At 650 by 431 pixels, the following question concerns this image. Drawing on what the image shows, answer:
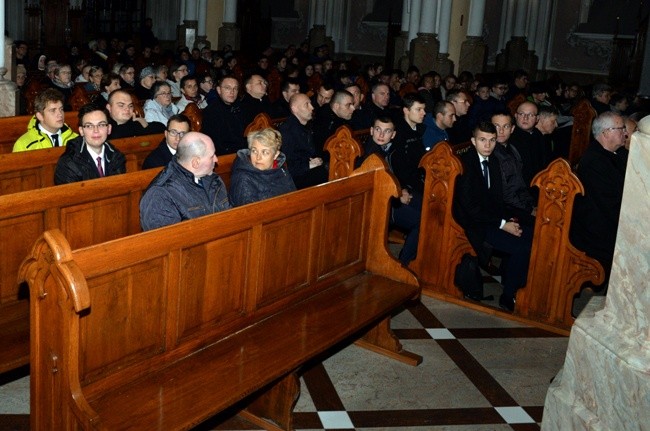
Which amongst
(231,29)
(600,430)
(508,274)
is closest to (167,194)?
(600,430)

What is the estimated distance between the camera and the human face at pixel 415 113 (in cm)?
698

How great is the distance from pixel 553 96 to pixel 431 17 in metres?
2.90

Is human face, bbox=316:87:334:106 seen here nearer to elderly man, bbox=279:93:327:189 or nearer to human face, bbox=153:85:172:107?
human face, bbox=153:85:172:107

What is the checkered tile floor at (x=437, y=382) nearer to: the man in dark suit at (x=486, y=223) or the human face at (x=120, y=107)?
the man in dark suit at (x=486, y=223)

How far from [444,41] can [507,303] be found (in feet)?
35.4

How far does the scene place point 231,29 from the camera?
17.8m

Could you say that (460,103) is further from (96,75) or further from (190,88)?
(96,75)

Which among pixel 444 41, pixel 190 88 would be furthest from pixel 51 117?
pixel 444 41

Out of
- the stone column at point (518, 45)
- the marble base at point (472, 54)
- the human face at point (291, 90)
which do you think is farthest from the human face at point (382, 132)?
the stone column at point (518, 45)

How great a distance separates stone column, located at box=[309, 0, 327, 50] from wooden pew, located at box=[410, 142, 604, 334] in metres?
18.0

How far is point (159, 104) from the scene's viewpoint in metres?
7.48

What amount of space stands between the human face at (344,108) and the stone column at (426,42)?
27.0ft

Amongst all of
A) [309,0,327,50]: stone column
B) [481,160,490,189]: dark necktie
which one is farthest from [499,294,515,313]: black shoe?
[309,0,327,50]: stone column

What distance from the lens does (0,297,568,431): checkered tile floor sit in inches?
155
